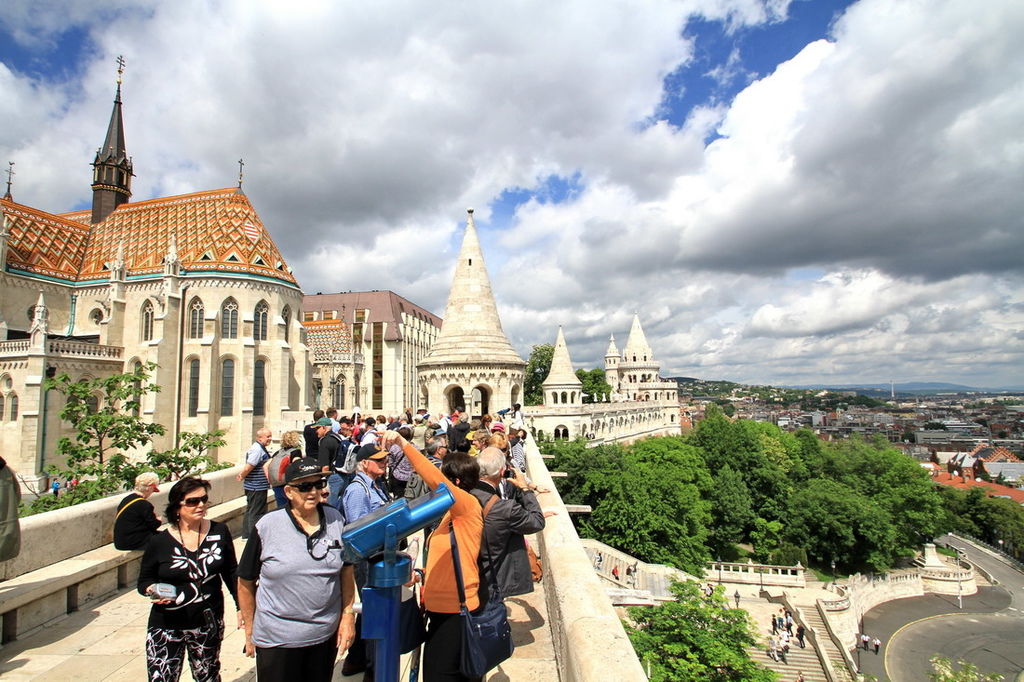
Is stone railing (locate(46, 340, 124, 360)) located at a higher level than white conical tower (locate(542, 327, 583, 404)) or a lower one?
higher

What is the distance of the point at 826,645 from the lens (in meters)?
26.4

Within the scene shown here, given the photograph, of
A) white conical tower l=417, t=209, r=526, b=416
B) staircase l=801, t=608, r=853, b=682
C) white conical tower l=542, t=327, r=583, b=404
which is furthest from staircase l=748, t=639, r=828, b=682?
white conical tower l=542, t=327, r=583, b=404

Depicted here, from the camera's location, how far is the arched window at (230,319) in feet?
104

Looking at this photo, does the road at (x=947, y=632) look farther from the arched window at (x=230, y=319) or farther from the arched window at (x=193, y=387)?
the arched window at (x=230, y=319)

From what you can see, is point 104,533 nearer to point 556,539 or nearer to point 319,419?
point 319,419

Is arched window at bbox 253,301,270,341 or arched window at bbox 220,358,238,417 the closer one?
arched window at bbox 220,358,238,417

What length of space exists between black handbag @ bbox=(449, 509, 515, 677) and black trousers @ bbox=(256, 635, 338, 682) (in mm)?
733

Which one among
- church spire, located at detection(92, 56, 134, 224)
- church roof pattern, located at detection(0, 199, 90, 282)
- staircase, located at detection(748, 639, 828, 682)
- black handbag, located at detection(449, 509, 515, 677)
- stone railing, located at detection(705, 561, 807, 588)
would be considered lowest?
staircase, located at detection(748, 639, 828, 682)

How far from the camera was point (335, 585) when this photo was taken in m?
2.84

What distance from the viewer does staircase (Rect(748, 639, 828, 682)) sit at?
2386cm

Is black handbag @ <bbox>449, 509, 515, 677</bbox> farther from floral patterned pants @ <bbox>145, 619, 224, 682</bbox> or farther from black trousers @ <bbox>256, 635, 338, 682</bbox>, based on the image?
floral patterned pants @ <bbox>145, 619, 224, 682</bbox>

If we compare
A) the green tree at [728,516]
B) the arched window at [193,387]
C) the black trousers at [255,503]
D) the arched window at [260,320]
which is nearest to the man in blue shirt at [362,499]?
the black trousers at [255,503]

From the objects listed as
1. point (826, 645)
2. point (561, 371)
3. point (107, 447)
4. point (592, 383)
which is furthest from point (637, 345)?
point (107, 447)

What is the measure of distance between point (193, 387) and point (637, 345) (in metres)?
58.9
